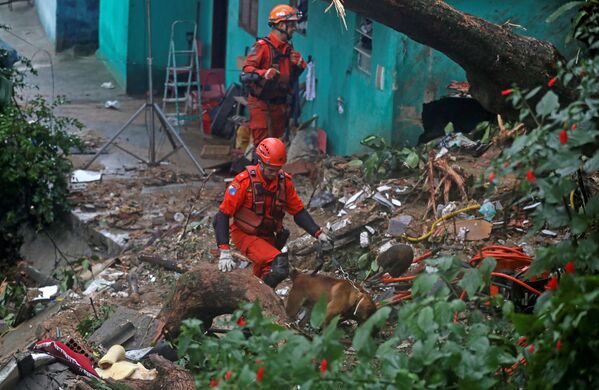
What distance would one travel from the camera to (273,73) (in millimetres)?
11398

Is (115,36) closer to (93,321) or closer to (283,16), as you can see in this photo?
(283,16)

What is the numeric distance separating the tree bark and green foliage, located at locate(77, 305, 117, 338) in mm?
3401

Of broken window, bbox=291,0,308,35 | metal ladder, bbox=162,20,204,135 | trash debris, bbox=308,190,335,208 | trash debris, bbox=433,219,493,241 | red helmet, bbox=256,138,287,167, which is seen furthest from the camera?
metal ladder, bbox=162,20,204,135

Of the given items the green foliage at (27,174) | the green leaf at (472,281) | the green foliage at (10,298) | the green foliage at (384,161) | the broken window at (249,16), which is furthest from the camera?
the broken window at (249,16)

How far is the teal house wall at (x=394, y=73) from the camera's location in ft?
35.1

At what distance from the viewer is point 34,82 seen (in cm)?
1811

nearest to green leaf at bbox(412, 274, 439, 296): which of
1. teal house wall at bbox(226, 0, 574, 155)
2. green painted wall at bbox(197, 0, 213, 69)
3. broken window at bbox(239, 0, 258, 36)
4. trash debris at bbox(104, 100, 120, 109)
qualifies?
teal house wall at bbox(226, 0, 574, 155)

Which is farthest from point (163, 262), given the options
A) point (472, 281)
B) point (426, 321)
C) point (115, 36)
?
point (115, 36)

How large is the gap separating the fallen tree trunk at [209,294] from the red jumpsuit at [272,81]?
4.68 meters

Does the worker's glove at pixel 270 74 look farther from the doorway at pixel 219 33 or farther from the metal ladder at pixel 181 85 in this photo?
the doorway at pixel 219 33

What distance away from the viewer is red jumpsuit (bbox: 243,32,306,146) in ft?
37.9

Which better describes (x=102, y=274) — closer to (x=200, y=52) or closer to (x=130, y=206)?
(x=130, y=206)

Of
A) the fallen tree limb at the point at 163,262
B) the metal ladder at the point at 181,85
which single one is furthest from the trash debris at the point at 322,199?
Result: the metal ladder at the point at 181,85

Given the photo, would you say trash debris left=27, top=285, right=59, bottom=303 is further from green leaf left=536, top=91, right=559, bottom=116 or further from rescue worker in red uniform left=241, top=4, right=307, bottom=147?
green leaf left=536, top=91, right=559, bottom=116
